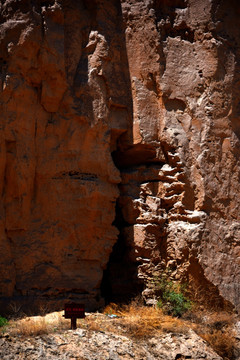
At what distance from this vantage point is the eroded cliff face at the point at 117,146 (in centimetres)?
915

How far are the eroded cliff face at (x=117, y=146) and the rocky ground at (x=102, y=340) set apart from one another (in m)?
1.29

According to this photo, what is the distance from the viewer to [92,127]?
31.4ft

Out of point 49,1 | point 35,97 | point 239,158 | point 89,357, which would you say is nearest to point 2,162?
point 35,97

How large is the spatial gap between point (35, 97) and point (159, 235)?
3.46 meters

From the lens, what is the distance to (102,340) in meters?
7.43

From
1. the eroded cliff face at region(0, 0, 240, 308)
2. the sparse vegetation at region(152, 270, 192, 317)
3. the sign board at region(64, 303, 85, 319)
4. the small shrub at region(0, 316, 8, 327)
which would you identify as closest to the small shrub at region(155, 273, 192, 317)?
the sparse vegetation at region(152, 270, 192, 317)

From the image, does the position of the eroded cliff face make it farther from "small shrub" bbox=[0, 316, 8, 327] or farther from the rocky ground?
the rocky ground

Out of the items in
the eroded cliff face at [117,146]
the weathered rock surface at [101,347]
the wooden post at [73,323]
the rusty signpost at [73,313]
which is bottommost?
the weathered rock surface at [101,347]

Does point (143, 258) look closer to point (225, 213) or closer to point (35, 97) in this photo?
point (225, 213)

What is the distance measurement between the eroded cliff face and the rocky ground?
50.7 inches

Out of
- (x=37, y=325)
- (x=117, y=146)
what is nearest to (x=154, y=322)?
(x=37, y=325)

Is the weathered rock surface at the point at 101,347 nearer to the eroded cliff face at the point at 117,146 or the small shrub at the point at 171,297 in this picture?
the small shrub at the point at 171,297

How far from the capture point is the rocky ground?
7074 millimetres

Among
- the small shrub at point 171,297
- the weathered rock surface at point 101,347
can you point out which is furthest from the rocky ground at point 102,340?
the small shrub at point 171,297
